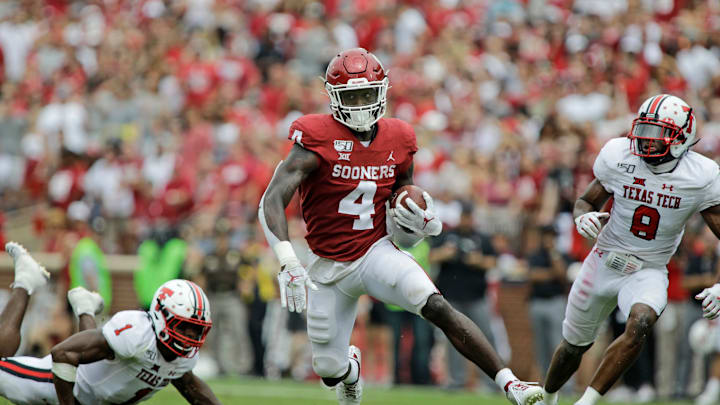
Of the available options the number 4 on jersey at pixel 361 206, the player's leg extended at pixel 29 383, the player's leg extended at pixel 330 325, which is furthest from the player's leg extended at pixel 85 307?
the number 4 on jersey at pixel 361 206

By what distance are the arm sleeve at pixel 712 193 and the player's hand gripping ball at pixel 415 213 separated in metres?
1.79

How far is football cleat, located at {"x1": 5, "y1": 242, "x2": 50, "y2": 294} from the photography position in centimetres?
766

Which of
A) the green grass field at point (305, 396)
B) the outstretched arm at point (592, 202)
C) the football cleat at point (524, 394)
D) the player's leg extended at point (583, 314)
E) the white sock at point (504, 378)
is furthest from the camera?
Result: the green grass field at point (305, 396)

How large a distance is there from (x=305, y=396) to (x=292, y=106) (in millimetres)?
5109

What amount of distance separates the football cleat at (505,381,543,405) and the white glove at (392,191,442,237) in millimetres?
1125

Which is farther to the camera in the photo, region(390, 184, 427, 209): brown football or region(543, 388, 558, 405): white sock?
region(543, 388, 558, 405): white sock

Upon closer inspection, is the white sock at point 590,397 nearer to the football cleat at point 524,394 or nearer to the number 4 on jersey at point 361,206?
the football cleat at point 524,394

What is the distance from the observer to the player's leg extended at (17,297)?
287 inches

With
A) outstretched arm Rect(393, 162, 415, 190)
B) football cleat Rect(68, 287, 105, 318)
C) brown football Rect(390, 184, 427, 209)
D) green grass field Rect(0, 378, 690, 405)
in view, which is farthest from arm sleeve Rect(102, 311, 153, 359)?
green grass field Rect(0, 378, 690, 405)

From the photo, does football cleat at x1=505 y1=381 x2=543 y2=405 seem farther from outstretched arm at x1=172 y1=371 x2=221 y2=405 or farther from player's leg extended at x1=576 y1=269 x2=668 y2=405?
outstretched arm at x1=172 y1=371 x2=221 y2=405

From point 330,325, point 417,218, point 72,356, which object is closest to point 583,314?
point 417,218

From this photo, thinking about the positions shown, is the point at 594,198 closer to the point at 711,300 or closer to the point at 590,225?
the point at 590,225

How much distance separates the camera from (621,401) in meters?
11.2

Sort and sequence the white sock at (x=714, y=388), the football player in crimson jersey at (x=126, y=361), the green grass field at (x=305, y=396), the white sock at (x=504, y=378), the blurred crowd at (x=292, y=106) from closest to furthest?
1. the white sock at (x=504, y=378)
2. the football player in crimson jersey at (x=126, y=361)
3. the green grass field at (x=305, y=396)
4. the white sock at (x=714, y=388)
5. the blurred crowd at (x=292, y=106)
